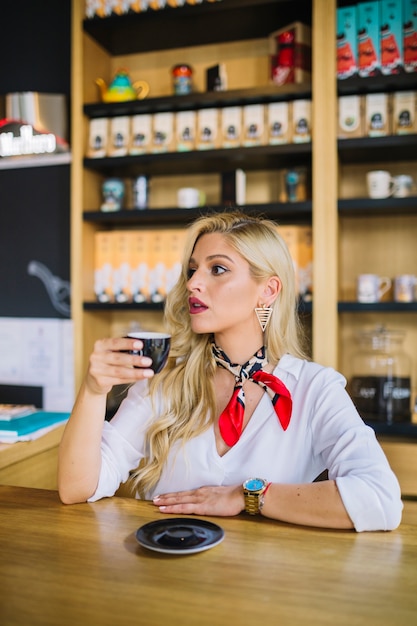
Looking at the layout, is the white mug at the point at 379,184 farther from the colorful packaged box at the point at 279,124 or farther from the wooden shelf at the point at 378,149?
the colorful packaged box at the point at 279,124

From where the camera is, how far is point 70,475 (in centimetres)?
125

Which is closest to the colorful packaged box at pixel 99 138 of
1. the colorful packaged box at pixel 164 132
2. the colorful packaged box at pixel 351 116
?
the colorful packaged box at pixel 164 132

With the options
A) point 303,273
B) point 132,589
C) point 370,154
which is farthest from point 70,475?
point 370,154

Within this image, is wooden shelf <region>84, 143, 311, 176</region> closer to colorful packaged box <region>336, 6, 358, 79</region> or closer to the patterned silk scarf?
colorful packaged box <region>336, 6, 358, 79</region>

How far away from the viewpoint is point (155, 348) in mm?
1125

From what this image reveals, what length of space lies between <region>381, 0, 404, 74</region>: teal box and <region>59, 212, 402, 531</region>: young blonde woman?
1.14 m

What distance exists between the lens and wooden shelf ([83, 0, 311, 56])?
A: 2.54 meters

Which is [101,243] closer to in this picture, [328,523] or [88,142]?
[88,142]

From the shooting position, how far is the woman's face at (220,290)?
1.52 m

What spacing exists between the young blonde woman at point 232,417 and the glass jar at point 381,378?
0.98 metres

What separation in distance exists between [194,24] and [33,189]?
3.91 feet

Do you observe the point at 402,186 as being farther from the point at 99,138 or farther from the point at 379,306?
the point at 99,138

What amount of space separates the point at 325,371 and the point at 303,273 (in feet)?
3.46

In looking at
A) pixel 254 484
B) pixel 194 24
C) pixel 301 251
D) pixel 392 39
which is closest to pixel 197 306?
pixel 254 484
